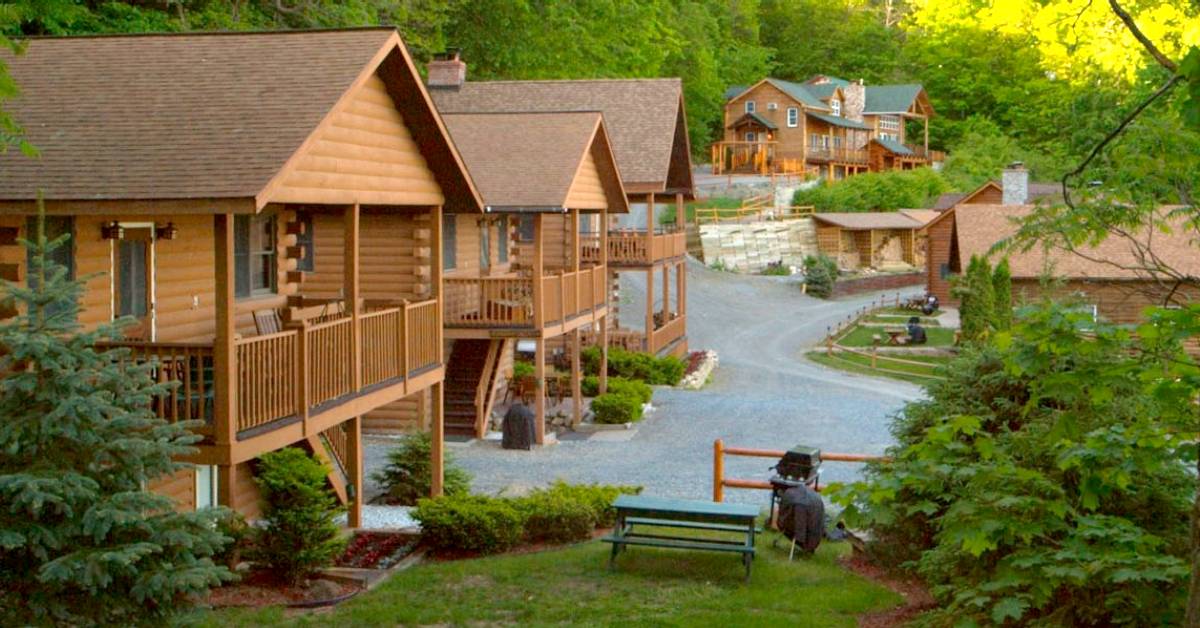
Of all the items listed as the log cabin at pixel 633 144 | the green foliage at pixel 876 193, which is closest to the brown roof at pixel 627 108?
the log cabin at pixel 633 144

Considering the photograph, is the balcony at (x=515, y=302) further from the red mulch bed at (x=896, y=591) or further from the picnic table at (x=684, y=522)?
the red mulch bed at (x=896, y=591)

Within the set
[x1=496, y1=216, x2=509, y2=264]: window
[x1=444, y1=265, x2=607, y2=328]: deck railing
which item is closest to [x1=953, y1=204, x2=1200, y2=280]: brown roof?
[x1=496, y1=216, x2=509, y2=264]: window

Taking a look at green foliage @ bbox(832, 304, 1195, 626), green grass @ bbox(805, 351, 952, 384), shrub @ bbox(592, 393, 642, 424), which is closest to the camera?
green foliage @ bbox(832, 304, 1195, 626)

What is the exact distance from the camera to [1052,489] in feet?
31.7

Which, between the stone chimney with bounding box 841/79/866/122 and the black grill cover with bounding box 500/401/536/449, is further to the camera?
the stone chimney with bounding box 841/79/866/122

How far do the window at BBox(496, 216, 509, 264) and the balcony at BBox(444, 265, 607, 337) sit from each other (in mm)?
3594

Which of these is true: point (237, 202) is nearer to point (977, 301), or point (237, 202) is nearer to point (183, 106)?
point (183, 106)

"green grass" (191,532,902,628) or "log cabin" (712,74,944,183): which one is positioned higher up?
"log cabin" (712,74,944,183)

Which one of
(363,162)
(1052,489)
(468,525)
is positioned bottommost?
(468,525)

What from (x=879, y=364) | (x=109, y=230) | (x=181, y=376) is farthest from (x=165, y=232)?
(x=879, y=364)

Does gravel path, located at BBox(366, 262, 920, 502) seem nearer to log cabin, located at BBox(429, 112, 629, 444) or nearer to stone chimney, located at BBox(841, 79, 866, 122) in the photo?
log cabin, located at BBox(429, 112, 629, 444)

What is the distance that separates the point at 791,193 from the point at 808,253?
7142mm

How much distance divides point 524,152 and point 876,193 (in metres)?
50.4

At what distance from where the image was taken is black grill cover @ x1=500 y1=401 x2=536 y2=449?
85.3 ft
